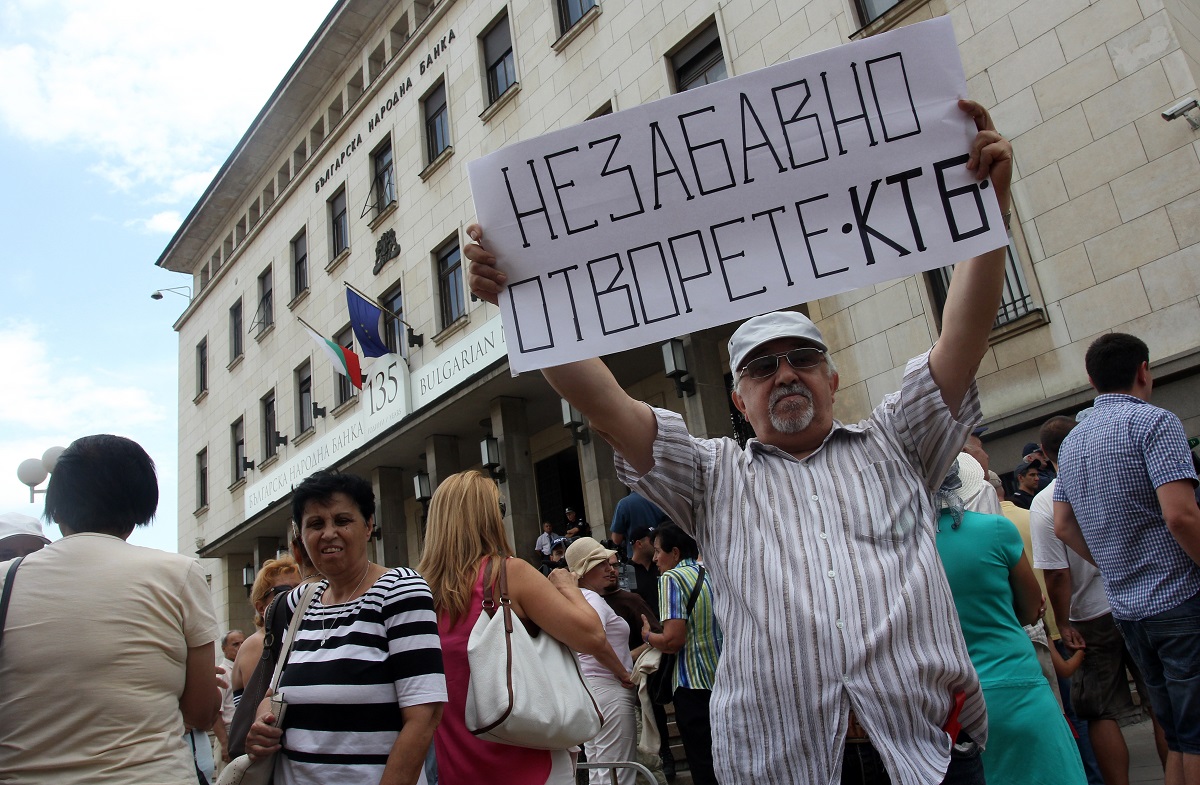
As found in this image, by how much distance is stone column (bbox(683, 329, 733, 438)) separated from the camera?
10.9 meters

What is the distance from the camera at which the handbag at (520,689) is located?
2705mm

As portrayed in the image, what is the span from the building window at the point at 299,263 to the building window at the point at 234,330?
399cm

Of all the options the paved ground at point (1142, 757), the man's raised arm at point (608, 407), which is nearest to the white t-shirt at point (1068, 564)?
the paved ground at point (1142, 757)

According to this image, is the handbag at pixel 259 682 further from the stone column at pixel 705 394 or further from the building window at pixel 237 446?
the building window at pixel 237 446

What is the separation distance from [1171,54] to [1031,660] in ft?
24.1

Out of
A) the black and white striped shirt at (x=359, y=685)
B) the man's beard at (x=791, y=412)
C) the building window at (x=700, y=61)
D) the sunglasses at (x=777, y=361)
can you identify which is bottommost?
the black and white striped shirt at (x=359, y=685)

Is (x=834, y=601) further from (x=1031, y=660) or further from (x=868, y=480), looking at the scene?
(x=1031, y=660)

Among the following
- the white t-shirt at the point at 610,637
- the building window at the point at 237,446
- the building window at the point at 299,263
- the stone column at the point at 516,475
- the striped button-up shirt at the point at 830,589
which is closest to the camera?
the striped button-up shirt at the point at 830,589

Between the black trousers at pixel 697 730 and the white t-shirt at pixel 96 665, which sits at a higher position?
the white t-shirt at pixel 96 665

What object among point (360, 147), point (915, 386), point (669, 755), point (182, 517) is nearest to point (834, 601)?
point (915, 386)

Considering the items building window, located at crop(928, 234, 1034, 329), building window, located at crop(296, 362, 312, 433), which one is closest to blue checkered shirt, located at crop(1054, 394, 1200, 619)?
building window, located at crop(928, 234, 1034, 329)

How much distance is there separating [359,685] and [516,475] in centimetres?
1125

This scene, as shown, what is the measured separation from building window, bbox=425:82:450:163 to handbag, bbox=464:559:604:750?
16.0 metres

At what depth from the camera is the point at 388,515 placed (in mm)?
17016
